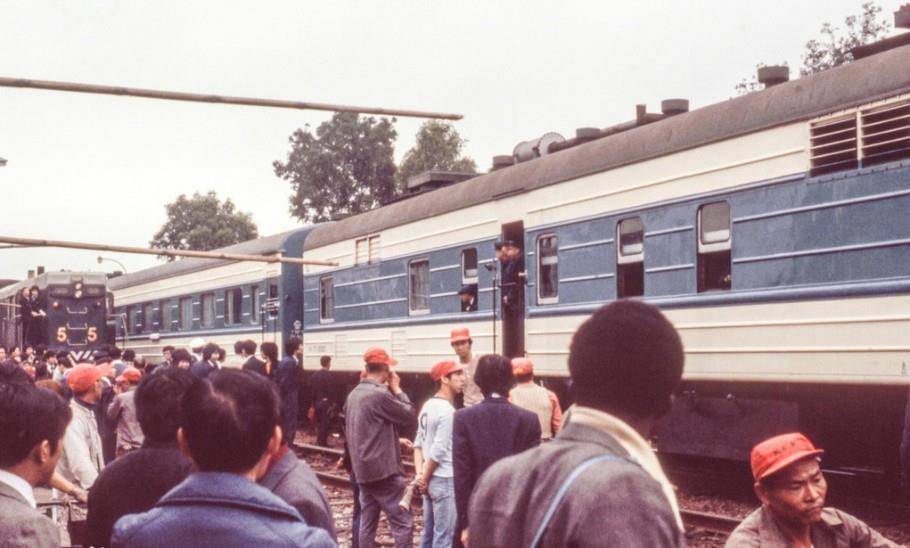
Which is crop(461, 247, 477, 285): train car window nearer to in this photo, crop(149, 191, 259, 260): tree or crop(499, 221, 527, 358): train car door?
crop(499, 221, 527, 358): train car door

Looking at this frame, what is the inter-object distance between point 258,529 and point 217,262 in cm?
2685

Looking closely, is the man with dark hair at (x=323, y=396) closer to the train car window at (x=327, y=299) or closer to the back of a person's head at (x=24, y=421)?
the train car window at (x=327, y=299)

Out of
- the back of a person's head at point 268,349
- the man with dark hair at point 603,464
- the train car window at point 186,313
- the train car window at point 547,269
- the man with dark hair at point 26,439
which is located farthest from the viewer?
the train car window at point 186,313

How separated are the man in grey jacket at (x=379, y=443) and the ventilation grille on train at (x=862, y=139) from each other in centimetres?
402

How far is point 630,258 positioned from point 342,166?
5535 cm

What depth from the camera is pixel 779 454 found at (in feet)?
13.9

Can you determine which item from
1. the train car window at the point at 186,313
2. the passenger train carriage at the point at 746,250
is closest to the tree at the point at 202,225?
the train car window at the point at 186,313

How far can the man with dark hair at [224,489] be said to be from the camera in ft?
10.3

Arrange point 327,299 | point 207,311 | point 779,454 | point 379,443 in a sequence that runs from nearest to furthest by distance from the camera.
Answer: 1. point 779,454
2. point 379,443
3. point 327,299
4. point 207,311

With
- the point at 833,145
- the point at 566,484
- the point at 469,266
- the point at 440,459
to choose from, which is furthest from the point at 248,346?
the point at 566,484

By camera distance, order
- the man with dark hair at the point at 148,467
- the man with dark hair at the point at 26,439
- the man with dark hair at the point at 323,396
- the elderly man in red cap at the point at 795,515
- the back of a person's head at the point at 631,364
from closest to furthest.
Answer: the back of a person's head at the point at 631,364 < the man with dark hair at the point at 26,439 < the elderly man in red cap at the point at 795,515 < the man with dark hair at the point at 148,467 < the man with dark hair at the point at 323,396

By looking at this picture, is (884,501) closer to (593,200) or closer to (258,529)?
(593,200)

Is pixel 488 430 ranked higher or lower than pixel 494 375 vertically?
lower

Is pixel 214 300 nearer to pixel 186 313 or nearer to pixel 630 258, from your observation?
pixel 186 313
